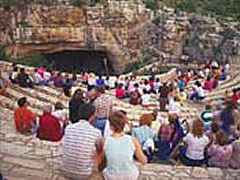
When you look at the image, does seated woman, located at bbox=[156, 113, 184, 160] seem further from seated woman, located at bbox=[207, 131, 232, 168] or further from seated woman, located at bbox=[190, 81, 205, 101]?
seated woman, located at bbox=[190, 81, 205, 101]

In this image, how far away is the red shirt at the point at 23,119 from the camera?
8934 mm

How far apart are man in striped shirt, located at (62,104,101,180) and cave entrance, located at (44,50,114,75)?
22.0 metres

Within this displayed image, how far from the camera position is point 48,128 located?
27.5ft

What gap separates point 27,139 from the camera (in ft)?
25.3

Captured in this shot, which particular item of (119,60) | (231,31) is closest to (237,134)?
(231,31)

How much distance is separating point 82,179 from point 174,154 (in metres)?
2.56

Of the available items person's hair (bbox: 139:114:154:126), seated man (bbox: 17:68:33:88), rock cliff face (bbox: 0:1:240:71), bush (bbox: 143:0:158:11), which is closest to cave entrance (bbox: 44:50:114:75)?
rock cliff face (bbox: 0:1:240:71)

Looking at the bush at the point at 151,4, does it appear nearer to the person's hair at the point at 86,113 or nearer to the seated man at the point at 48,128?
the seated man at the point at 48,128

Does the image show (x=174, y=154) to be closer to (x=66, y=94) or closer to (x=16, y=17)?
(x=66, y=94)

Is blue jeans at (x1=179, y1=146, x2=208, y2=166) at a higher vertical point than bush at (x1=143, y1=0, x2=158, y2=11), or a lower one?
lower

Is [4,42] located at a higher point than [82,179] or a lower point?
lower

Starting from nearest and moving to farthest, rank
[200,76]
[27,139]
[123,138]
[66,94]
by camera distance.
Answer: [123,138] < [27,139] < [66,94] < [200,76]

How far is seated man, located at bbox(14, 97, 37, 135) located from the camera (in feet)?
29.3

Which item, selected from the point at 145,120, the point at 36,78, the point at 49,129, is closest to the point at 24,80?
the point at 36,78
